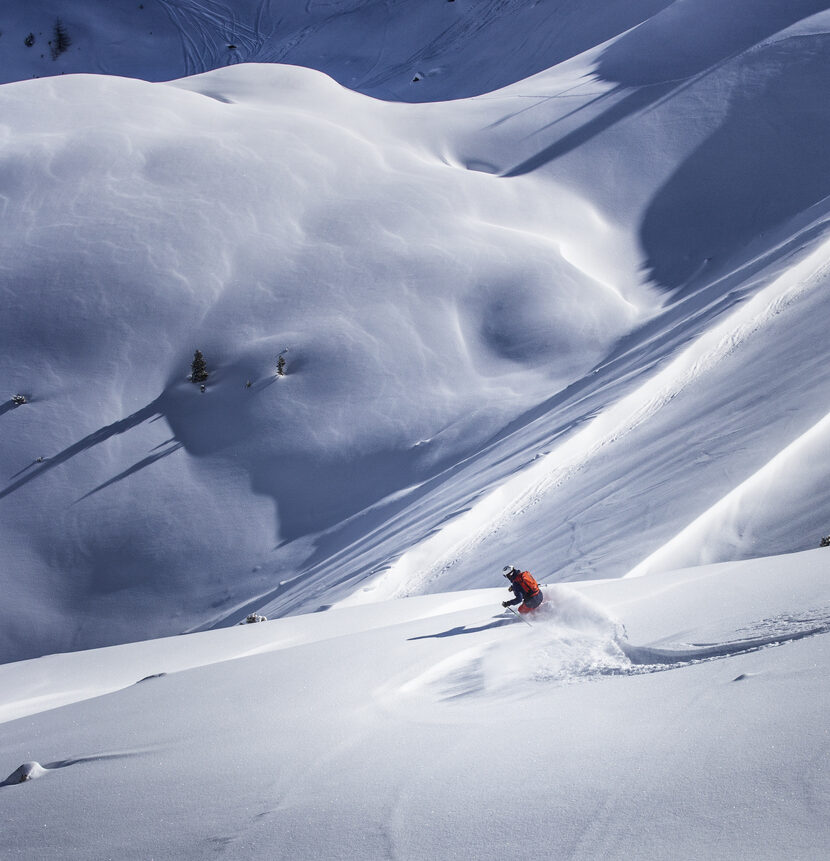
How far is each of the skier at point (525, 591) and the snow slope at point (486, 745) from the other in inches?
9.1

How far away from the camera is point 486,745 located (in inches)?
107

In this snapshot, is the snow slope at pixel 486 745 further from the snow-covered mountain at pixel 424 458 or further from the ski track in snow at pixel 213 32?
the ski track in snow at pixel 213 32

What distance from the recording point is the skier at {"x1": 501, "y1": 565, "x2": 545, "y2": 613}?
16.4 feet

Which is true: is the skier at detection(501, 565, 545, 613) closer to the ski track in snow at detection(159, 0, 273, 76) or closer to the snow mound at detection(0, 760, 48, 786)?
the snow mound at detection(0, 760, 48, 786)

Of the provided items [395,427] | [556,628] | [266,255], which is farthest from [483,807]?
[266,255]

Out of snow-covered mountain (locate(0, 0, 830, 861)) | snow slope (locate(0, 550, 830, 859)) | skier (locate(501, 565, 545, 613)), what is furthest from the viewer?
skier (locate(501, 565, 545, 613))

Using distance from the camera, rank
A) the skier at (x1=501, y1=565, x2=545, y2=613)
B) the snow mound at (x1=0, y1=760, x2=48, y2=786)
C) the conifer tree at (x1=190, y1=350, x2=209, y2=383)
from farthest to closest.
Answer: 1. the conifer tree at (x1=190, y1=350, x2=209, y2=383)
2. the skier at (x1=501, y1=565, x2=545, y2=613)
3. the snow mound at (x1=0, y1=760, x2=48, y2=786)

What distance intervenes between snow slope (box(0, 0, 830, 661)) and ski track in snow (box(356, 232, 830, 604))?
5cm

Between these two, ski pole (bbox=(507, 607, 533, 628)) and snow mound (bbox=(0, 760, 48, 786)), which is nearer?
snow mound (bbox=(0, 760, 48, 786))

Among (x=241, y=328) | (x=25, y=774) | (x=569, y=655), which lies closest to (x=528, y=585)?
(x=569, y=655)

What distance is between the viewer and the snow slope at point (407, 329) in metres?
9.55

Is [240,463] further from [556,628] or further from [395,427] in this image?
[556,628]

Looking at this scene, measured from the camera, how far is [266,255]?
16984 millimetres


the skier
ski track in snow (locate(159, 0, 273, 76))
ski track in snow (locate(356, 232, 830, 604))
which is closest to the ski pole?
the skier
